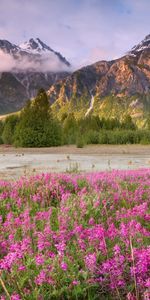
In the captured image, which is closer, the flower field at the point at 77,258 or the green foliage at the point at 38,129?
the flower field at the point at 77,258

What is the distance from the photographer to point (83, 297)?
2.94 meters

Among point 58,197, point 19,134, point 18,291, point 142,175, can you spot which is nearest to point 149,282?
point 18,291

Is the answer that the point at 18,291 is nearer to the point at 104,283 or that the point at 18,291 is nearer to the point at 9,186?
the point at 104,283

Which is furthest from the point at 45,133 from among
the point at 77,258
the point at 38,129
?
the point at 77,258

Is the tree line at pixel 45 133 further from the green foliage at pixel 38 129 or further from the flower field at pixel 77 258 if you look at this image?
the flower field at pixel 77 258

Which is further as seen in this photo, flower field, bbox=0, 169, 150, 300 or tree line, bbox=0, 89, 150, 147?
tree line, bbox=0, 89, 150, 147

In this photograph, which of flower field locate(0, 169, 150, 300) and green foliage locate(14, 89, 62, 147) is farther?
green foliage locate(14, 89, 62, 147)

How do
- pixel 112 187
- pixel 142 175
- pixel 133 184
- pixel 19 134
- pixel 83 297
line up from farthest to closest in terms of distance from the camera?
1. pixel 19 134
2. pixel 142 175
3. pixel 133 184
4. pixel 112 187
5. pixel 83 297

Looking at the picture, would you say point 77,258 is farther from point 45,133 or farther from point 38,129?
point 38,129

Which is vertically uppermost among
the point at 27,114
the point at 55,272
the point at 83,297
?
the point at 27,114

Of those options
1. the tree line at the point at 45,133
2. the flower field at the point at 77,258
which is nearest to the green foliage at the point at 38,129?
the tree line at the point at 45,133

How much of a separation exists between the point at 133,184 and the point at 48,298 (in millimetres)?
5015

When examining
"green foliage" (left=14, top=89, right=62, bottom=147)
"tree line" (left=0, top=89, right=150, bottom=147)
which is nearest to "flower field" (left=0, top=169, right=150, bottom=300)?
"tree line" (left=0, top=89, right=150, bottom=147)

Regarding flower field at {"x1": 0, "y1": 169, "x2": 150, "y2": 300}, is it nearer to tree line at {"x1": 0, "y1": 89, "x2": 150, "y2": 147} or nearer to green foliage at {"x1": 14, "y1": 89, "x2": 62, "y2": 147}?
tree line at {"x1": 0, "y1": 89, "x2": 150, "y2": 147}
